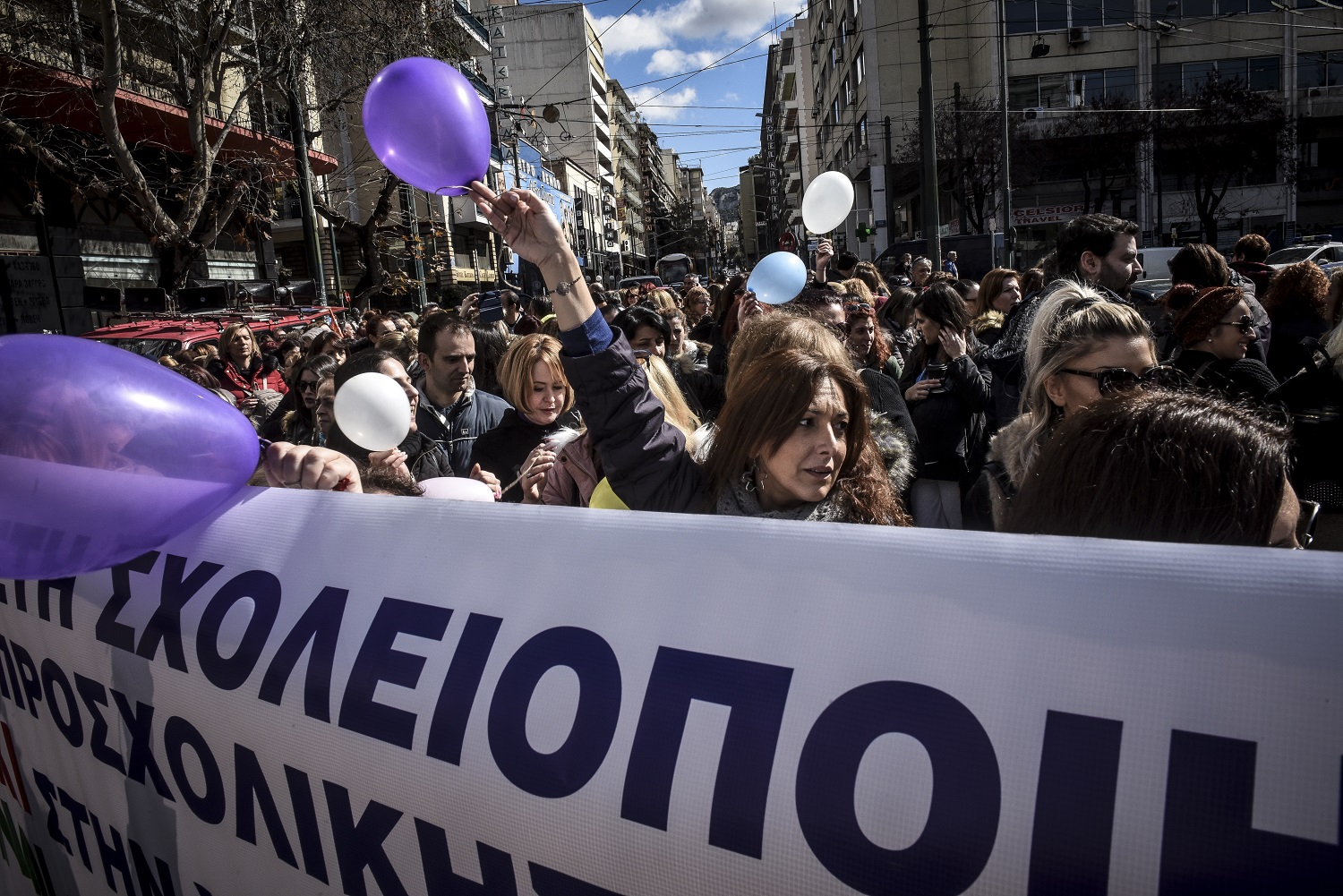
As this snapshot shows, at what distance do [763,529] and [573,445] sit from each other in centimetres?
124

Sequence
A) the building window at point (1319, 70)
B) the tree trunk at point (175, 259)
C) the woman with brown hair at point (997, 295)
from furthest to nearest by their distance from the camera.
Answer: the building window at point (1319, 70) < the tree trunk at point (175, 259) < the woman with brown hair at point (997, 295)

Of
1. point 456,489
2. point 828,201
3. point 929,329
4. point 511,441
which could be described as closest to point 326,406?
point 511,441

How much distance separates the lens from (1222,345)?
3.34 meters

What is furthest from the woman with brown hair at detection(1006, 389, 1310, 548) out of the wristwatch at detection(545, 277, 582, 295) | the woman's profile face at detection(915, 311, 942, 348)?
the woman's profile face at detection(915, 311, 942, 348)

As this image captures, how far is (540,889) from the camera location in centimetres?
111

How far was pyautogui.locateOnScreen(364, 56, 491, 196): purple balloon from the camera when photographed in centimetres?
263

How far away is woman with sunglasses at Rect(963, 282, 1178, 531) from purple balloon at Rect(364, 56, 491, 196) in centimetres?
179

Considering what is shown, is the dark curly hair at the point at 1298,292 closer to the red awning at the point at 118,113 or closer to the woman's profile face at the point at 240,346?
the woman's profile face at the point at 240,346

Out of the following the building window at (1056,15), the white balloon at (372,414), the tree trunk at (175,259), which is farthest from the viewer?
the building window at (1056,15)

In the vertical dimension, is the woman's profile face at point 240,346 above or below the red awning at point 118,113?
below

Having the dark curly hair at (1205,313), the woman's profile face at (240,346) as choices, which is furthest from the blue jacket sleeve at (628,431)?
the woman's profile face at (240,346)

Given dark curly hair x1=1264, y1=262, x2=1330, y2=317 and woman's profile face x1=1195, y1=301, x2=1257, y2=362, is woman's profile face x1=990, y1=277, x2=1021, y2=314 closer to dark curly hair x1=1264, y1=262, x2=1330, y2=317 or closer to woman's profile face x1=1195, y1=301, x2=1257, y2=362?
dark curly hair x1=1264, y1=262, x2=1330, y2=317

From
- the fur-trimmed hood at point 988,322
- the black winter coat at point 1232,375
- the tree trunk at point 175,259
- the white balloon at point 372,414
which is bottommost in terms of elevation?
the black winter coat at point 1232,375

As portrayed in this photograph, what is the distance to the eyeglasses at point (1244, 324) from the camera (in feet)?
10.7
